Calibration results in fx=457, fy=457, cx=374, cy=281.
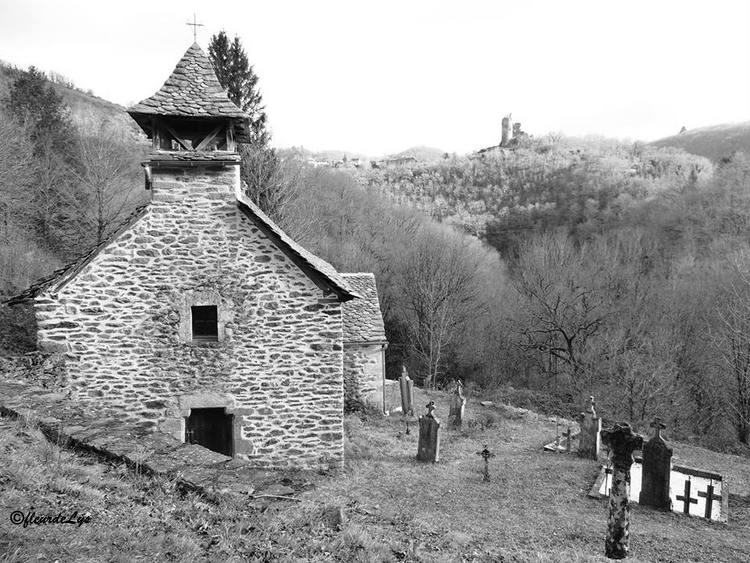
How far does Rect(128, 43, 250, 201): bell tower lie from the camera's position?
30.6 ft

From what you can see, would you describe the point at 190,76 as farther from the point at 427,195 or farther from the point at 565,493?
the point at 427,195

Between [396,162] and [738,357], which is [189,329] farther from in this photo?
[396,162]

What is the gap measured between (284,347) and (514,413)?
1222cm

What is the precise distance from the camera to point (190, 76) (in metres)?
10.0

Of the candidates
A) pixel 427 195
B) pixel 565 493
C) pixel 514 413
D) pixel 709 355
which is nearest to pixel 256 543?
pixel 565 493

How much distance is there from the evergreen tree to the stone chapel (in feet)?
56.9

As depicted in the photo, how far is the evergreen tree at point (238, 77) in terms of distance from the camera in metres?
26.1

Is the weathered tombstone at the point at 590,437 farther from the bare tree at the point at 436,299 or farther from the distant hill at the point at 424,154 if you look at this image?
the distant hill at the point at 424,154

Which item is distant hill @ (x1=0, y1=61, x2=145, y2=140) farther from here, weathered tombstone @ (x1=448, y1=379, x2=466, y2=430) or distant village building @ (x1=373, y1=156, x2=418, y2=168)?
weathered tombstone @ (x1=448, y1=379, x2=466, y2=430)

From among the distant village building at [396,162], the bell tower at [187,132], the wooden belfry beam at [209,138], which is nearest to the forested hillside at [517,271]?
the bell tower at [187,132]

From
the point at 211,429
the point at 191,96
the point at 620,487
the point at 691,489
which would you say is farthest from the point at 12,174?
the point at 691,489

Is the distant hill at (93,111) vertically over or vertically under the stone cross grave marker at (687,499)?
over

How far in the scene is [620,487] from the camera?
6.91 meters

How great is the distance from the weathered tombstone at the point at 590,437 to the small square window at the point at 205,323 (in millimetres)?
10734
